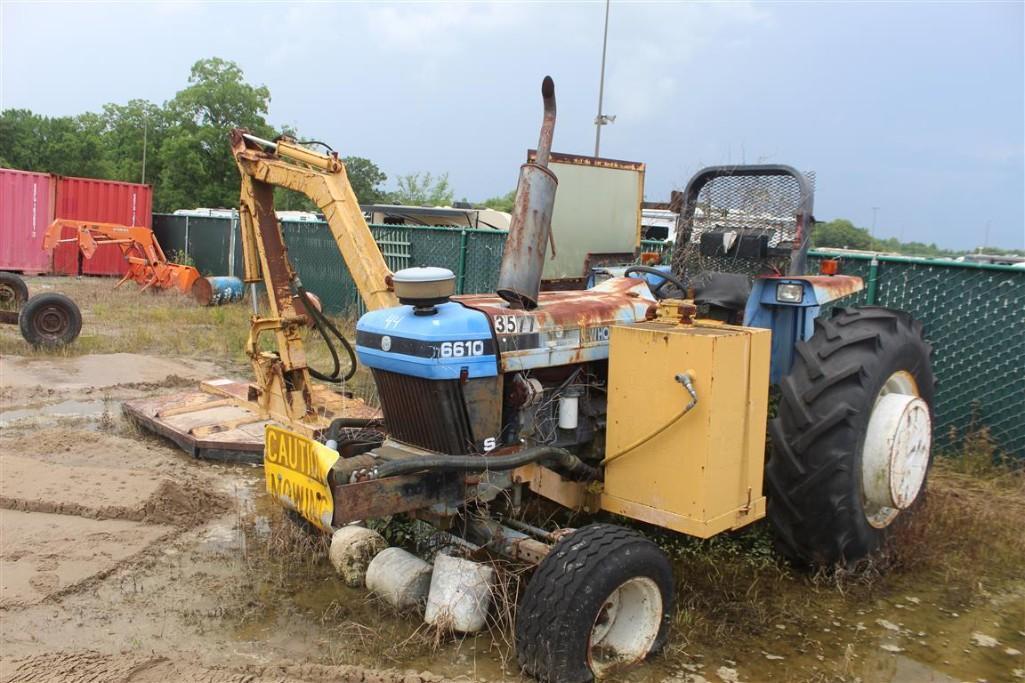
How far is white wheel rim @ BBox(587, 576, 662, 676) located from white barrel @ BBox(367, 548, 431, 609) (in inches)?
32.5

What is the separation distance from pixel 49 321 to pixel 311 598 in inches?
304

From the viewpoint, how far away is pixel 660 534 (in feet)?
14.8

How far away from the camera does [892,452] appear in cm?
390

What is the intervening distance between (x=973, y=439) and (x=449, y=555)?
4.35 m

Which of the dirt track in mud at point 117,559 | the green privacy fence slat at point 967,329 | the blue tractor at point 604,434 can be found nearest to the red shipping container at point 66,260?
the dirt track in mud at point 117,559

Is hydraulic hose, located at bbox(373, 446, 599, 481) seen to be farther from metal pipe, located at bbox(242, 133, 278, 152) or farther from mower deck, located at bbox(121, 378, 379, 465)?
metal pipe, located at bbox(242, 133, 278, 152)

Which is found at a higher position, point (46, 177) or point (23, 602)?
point (46, 177)

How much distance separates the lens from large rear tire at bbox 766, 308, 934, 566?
12.4 ft

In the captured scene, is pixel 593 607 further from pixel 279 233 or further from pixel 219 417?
pixel 219 417

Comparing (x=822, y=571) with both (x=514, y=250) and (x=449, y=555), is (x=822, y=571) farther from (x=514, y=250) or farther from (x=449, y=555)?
(x=514, y=250)

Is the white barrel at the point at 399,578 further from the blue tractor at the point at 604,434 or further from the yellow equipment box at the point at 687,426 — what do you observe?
the yellow equipment box at the point at 687,426

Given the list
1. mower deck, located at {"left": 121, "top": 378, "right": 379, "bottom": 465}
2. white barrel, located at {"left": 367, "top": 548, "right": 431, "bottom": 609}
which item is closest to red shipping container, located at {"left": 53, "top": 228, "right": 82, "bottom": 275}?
mower deck, located at {"left": 121, "top": 378, "right": 379, "bottom": 465}

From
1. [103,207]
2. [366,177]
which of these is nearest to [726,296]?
[103,207]

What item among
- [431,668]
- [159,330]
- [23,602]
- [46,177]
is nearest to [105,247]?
[46,177]
